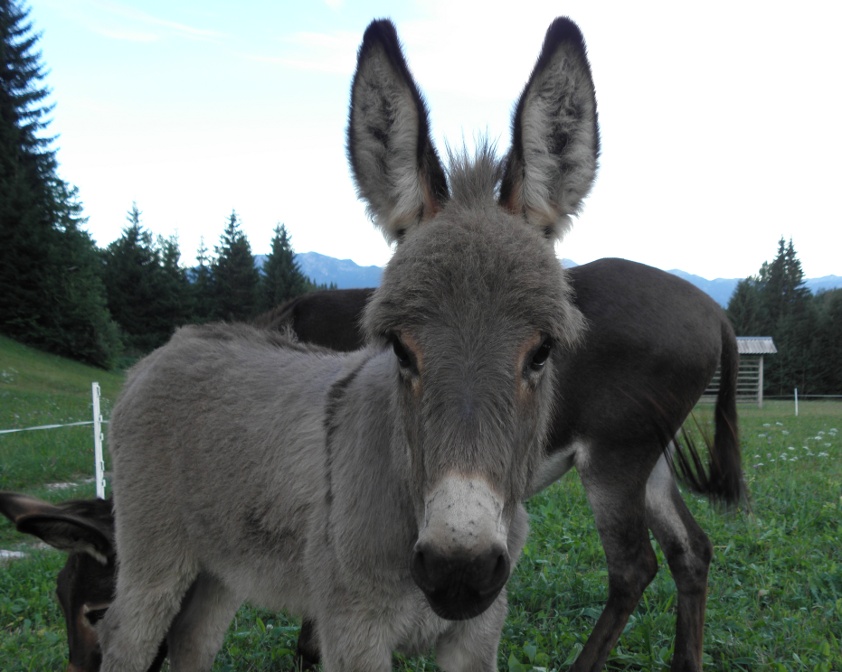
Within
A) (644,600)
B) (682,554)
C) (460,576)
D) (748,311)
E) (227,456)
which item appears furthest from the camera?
Answer: (748,311)

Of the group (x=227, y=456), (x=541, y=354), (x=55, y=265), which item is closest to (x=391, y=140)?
(x=541, y=354)

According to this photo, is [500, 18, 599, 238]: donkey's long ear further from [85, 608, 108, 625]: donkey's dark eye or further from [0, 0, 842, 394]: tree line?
[0, 0, 842, 394]: tree line

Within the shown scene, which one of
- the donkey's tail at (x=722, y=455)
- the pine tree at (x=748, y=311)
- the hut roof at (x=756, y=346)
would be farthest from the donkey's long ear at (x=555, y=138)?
the pine tree at (x=748, y=311)

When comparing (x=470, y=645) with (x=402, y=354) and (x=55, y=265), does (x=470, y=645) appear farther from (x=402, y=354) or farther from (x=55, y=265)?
(x=55, y=265)

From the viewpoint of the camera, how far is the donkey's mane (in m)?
2.21

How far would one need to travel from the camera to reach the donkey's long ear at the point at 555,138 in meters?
2.17

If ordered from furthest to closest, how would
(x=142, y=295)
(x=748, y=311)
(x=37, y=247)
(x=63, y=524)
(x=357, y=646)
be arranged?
(x=748, y=311) → (x=142, y=295) → (x=37, y=247) → (x=63, y=524) → (x=357, y=646)

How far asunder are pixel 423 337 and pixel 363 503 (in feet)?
2.28

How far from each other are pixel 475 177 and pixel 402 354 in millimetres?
750

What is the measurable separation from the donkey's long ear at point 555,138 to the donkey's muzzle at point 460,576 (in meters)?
1.24

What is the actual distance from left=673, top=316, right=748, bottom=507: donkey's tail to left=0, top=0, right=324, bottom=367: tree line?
3083 cm

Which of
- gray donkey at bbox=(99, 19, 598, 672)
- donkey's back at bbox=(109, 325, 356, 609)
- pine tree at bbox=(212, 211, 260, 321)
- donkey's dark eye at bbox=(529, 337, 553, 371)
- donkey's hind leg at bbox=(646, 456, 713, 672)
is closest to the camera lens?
gray donkey at bbox=(99, 19, 598, 672)

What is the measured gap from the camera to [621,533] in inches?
136

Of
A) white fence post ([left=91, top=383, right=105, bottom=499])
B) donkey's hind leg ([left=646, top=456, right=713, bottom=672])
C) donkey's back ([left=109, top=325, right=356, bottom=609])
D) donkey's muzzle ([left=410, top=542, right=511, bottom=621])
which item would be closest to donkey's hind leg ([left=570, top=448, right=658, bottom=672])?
donkey's hind leg ([left=646, top=456, right=713, bottom=672])
